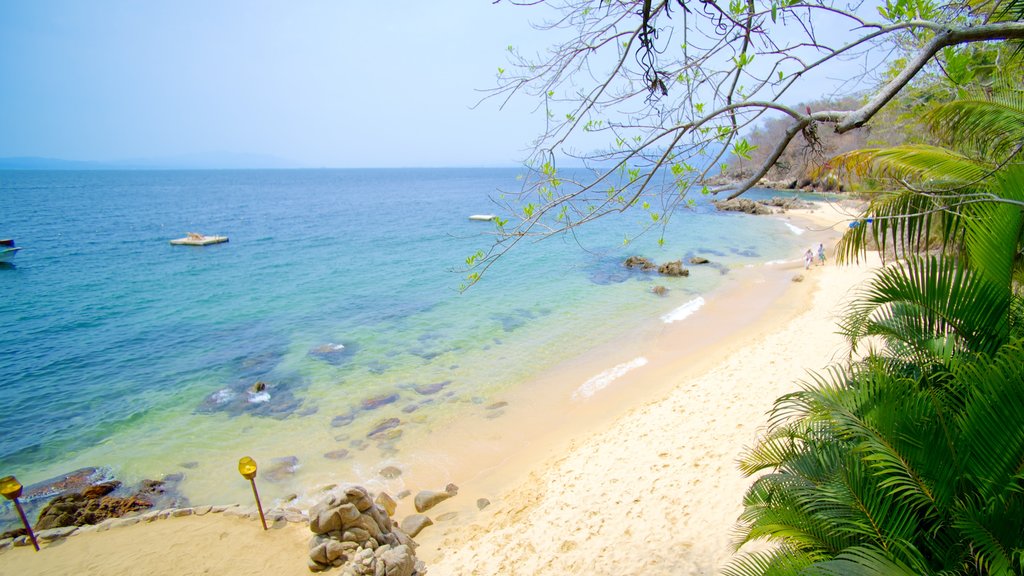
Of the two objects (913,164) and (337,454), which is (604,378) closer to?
(337,454)

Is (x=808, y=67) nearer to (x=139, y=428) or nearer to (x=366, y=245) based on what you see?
(x=139, y=428)

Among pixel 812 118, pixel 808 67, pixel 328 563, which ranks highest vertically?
pixel 808 67

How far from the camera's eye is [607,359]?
1250cm

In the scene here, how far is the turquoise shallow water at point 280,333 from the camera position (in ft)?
32.0

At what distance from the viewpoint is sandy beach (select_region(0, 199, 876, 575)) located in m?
5.42

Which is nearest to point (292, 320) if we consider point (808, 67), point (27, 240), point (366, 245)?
point (366, 245)

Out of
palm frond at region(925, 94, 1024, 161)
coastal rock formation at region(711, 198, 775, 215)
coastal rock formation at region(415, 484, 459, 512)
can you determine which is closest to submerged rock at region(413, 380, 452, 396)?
coastal rock formation at region(415, 484, 459, 512)

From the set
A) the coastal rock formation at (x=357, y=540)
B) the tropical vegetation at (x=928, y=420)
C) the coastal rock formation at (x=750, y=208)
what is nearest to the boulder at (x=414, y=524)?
the coastal rock formation at (x=357, y=540)

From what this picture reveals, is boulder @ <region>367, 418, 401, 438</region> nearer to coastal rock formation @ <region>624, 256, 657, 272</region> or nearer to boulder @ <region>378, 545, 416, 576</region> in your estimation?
boulder @ <region>378, 545, 416, 576</region>

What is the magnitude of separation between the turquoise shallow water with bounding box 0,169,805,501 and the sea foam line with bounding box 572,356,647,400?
5.06ft

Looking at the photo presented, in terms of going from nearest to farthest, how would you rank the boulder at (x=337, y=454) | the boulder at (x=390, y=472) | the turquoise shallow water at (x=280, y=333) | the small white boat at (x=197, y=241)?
the boulder at (x=390, y=472), the boulder at (x=337, y=454), the turquoise shallow water at (x=280, y=333), the small white boat at (x=197, y=241)

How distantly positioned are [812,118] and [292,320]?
17168 millimetres

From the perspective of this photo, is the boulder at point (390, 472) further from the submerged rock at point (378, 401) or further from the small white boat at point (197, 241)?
the small white boat at point (197, 241)

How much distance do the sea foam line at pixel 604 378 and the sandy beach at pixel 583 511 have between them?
48cm
